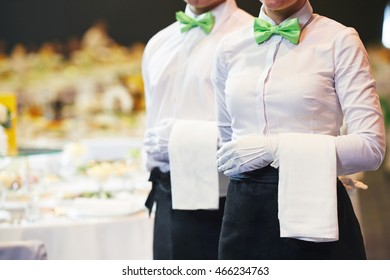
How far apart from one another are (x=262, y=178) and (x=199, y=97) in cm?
61

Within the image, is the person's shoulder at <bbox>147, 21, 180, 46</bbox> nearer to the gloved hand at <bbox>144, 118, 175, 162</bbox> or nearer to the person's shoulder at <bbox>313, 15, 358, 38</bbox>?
the gloved hand at <bbox>144, 118, 175, 162</bbox>

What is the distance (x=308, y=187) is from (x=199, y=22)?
0.81 metres

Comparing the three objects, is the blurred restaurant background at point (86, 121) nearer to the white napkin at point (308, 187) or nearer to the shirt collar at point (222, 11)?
the shirt collar at point (222, 11)

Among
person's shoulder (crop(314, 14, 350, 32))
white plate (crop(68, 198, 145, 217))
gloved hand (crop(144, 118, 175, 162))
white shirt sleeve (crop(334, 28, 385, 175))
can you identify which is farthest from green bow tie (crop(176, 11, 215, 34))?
white plate (crop(68, 198, 145, 217))

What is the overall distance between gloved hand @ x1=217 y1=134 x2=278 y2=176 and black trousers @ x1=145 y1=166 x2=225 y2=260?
1.61ft

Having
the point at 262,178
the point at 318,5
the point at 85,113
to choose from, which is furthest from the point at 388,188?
the point at 262,178

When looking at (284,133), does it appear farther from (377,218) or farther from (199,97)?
(377,218)

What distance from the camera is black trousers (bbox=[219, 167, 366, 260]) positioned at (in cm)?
184

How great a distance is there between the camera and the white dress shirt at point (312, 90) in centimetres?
175

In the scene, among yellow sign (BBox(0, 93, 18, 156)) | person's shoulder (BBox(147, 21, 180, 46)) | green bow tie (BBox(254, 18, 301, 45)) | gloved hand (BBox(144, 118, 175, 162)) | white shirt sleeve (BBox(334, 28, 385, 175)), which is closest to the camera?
white shirt sleeve (BBox(334, 28, 385, 175))

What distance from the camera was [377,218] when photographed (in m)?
5.87

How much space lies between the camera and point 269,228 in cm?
187

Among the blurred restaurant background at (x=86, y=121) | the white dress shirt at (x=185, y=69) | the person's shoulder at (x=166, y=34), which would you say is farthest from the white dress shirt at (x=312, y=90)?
the blurred restaurant background at (x=86, y=121)

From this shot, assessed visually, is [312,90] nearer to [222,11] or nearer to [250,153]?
[250,153]
